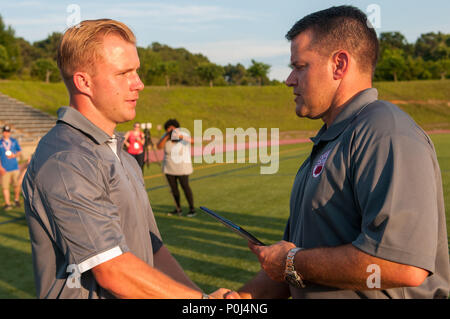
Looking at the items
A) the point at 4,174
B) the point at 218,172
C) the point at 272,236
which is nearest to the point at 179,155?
the point at 272,236

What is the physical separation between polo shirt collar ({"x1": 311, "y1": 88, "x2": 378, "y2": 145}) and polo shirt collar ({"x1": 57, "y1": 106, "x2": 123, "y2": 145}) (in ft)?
3.35

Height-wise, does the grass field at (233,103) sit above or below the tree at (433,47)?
below

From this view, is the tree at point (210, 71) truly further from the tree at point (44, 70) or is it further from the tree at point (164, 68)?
the tree at point (44, 70)

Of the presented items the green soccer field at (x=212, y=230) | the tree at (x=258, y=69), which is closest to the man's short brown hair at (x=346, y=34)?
the green soccer field at (x=212, y=230)

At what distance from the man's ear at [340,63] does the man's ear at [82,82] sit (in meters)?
1.09

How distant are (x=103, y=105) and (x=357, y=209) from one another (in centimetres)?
121

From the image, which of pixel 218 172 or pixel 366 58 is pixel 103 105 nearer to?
pixel 366 58

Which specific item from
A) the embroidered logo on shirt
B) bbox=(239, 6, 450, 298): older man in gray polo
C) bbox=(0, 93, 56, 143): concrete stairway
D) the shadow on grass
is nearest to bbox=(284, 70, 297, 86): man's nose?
bbox=(239, 6, 450, 298): older man in gray polo

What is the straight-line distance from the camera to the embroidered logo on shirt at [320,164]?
73.0 inches

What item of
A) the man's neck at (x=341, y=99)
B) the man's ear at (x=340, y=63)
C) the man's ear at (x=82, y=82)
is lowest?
the man's neck at (x=341, y=99)

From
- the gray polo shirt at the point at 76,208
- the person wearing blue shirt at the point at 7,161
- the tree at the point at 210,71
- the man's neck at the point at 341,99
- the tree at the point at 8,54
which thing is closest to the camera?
the gray polo shirt at the point at 76,208

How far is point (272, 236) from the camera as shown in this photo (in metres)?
7.38

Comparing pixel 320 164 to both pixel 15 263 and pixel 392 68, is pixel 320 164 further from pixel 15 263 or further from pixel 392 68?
pixel 392 68

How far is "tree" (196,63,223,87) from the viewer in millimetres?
62375
